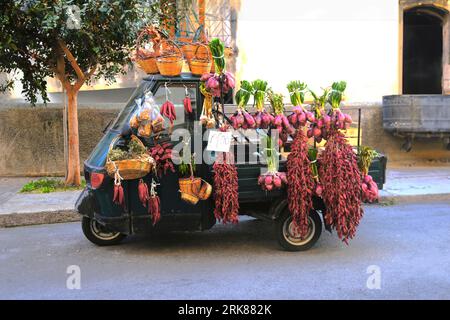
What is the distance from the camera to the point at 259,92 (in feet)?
16.0

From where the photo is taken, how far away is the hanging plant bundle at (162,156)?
189 inches

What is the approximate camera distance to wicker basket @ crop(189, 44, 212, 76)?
4977mm

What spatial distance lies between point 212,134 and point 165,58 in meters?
0.90

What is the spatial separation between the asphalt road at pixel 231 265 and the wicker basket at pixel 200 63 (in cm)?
190

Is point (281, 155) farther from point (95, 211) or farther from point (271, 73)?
point (271, 73)

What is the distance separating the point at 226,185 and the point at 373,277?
160cm

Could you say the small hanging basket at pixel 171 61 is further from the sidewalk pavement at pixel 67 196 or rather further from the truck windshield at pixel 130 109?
the sidewalk pavement at pixel 67 196

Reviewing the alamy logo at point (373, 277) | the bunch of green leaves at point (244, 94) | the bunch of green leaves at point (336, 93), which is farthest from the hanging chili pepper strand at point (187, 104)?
the alamy logo at point (373, 277)

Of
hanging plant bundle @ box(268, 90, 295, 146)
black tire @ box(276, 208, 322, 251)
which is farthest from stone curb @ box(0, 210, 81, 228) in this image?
hanging plant bundle @ box(268, 90, 295, 146)

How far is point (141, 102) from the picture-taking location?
4934mm

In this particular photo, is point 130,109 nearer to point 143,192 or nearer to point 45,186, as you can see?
point 143,192

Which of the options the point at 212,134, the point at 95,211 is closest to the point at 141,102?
the point at 212,134
